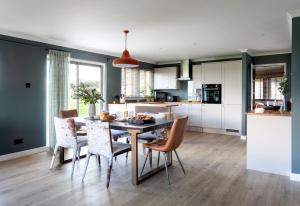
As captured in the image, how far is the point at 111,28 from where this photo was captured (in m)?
4.13

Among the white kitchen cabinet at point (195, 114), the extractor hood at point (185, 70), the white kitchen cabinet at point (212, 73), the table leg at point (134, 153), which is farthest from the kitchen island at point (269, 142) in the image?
the extractor hood at point (185, 70)

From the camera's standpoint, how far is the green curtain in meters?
4.97

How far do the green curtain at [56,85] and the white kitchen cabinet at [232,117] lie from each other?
14.5 ft

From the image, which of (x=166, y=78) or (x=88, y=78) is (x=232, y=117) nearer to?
(x=166, y=78)

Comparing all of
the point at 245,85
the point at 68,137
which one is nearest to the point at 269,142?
the point at 245,85

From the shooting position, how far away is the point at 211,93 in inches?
282

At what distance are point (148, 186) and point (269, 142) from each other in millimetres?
2029

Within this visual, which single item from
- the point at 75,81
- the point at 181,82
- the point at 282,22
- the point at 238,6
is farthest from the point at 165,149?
the point at 181,82

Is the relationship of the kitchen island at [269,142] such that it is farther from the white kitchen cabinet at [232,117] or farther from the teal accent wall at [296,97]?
the white kitchen cabinet at [232,117]

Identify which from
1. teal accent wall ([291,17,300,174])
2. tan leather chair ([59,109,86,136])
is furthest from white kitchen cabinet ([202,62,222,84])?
tan leather chair ([59,109,86,136])

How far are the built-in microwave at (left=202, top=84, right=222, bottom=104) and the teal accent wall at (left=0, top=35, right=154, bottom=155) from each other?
4.37 meters

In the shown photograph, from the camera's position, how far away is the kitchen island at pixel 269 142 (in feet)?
11.6

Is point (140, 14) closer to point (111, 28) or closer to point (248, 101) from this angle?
point (111, 28)

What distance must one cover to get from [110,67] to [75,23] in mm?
2845
